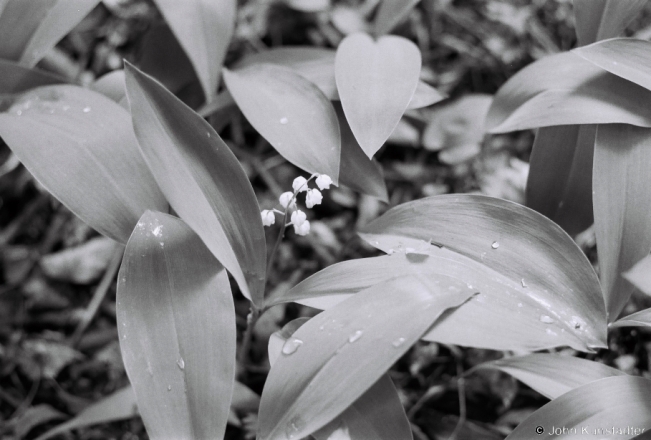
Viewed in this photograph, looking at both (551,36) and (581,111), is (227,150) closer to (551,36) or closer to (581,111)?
(581,111)

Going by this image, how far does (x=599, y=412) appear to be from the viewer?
0.66m

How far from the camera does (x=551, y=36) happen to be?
1550 millimetres

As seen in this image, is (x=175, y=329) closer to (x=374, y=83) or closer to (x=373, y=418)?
(x=373, y=418)

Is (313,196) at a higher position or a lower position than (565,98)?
lower

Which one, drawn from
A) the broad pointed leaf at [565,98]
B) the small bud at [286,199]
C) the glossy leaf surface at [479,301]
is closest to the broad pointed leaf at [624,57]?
the broad pointed leaf at [565,98]

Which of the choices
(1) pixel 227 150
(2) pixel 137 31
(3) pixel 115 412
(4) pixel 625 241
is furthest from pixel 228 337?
(2) pixel 137 31

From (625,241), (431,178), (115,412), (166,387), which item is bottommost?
(115,412)

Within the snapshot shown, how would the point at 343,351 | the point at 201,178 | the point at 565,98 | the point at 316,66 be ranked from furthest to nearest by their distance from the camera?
the point at 316,66 < the point at 565,98 < the point at 201,178 < the point at 343,351

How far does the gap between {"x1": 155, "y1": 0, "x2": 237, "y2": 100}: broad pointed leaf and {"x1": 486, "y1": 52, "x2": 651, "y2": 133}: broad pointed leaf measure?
510mm

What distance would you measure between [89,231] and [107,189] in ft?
1.85

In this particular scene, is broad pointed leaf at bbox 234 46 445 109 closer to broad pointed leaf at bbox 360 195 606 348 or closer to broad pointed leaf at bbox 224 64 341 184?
broad pointed leaf at bbox 224 64 341 184

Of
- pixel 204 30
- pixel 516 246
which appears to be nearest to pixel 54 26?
pixel 204 30

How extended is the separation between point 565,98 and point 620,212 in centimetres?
22

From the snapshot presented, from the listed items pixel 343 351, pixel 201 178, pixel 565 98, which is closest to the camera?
pixel 343 351
